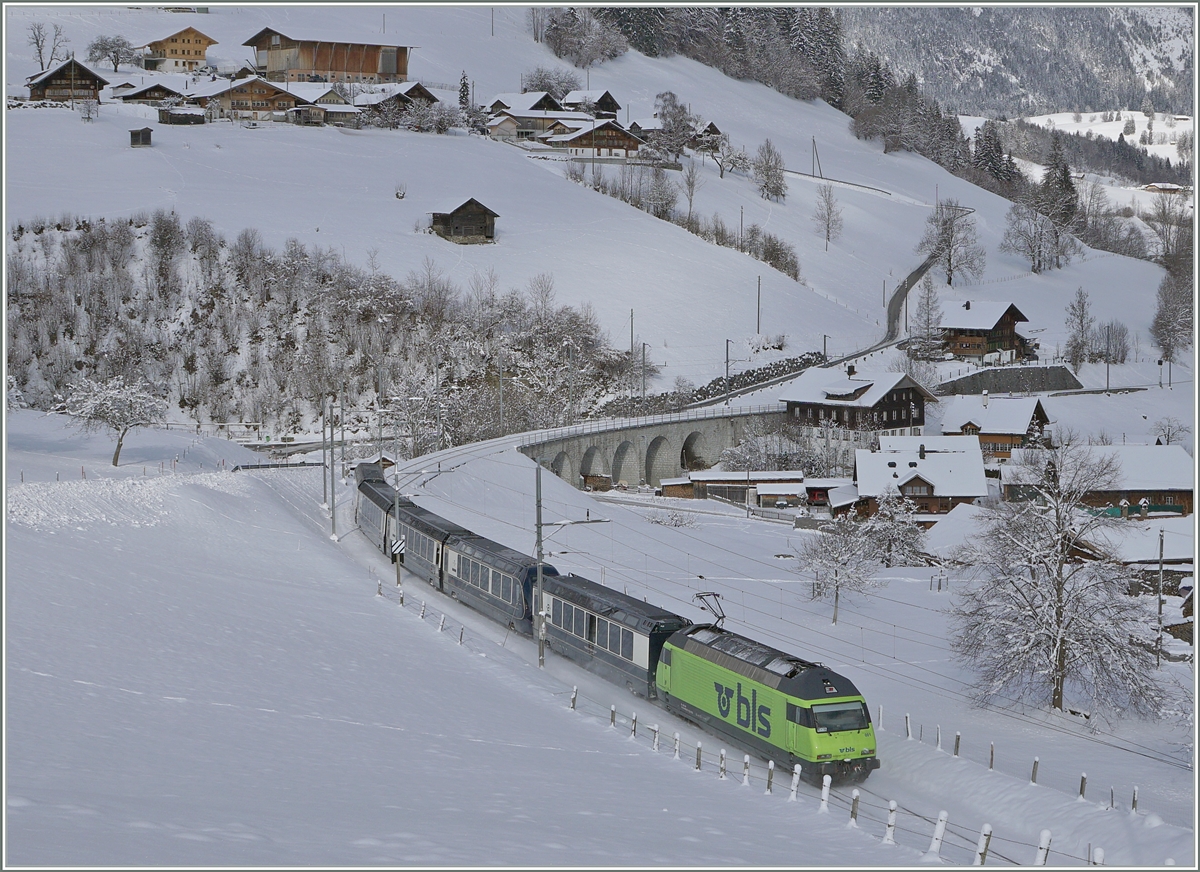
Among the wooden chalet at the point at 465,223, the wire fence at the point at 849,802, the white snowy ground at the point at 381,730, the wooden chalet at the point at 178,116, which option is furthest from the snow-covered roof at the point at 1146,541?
the wooden chalet at the point at 178,116

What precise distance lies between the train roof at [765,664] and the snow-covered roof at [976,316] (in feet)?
310

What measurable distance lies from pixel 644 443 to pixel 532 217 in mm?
39908

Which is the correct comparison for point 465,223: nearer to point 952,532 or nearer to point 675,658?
point 952,532

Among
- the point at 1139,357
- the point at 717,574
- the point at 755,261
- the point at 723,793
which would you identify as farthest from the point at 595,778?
the point at 1139,357

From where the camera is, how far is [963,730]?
3456 cm

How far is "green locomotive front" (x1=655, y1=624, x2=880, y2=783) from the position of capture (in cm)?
2706

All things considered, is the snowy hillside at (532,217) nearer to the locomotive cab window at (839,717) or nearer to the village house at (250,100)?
the village house at (250,100)

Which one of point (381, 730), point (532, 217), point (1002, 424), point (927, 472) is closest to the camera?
point (381, 730)

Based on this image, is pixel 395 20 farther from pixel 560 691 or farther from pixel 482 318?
pixel 560 691

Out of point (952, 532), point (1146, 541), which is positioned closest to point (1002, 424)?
point (952, 532)

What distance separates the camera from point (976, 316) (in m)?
119

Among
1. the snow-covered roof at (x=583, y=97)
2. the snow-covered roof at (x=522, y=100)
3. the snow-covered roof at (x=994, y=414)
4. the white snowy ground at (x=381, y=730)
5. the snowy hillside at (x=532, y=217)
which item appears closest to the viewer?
the white snowy ground at (x=381, y=730)

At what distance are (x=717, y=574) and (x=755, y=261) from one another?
75.6 metres

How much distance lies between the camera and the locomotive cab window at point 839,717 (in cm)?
2700
